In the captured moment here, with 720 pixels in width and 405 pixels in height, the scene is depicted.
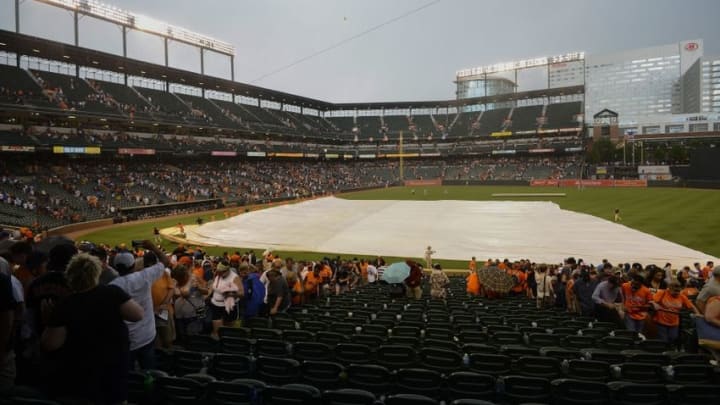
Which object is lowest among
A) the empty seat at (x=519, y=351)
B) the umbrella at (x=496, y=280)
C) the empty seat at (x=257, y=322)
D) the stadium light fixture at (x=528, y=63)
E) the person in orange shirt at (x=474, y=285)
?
the person in orange shirt at (x=474, y=285)

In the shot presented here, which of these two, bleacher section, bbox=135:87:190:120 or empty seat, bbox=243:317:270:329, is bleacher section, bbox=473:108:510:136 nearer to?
bleacher section, bbox=135:87:190:120

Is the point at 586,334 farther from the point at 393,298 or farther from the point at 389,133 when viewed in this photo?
the point at 389,133

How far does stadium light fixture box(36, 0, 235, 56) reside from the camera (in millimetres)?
56844

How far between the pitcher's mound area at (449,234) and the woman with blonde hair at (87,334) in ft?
76.3

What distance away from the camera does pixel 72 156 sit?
177 feet

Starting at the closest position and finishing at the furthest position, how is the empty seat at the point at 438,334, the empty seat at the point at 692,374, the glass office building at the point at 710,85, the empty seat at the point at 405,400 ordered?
the empty seat at the point at 405,400, the empty seat at the point at 692,374, the empty seat at the point at 438,334, the glass office building at the point at 710,85

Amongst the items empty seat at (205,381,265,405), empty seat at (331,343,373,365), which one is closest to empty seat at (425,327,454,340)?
empty seat at (331,343,373,365)

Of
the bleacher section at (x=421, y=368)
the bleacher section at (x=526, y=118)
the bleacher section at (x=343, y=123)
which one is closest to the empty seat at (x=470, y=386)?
the bleacher section at (x=421, y=368)

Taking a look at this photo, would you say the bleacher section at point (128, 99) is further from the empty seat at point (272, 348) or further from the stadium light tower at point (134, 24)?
the empty seat at point (272, 348)

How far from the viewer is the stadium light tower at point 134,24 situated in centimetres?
5606

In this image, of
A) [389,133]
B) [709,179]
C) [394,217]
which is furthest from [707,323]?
[389,133]

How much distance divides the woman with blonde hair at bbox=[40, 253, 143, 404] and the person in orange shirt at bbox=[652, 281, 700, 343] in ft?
29.6

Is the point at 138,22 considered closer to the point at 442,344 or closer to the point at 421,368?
the point at 442,344

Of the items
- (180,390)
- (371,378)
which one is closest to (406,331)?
(371,378)
